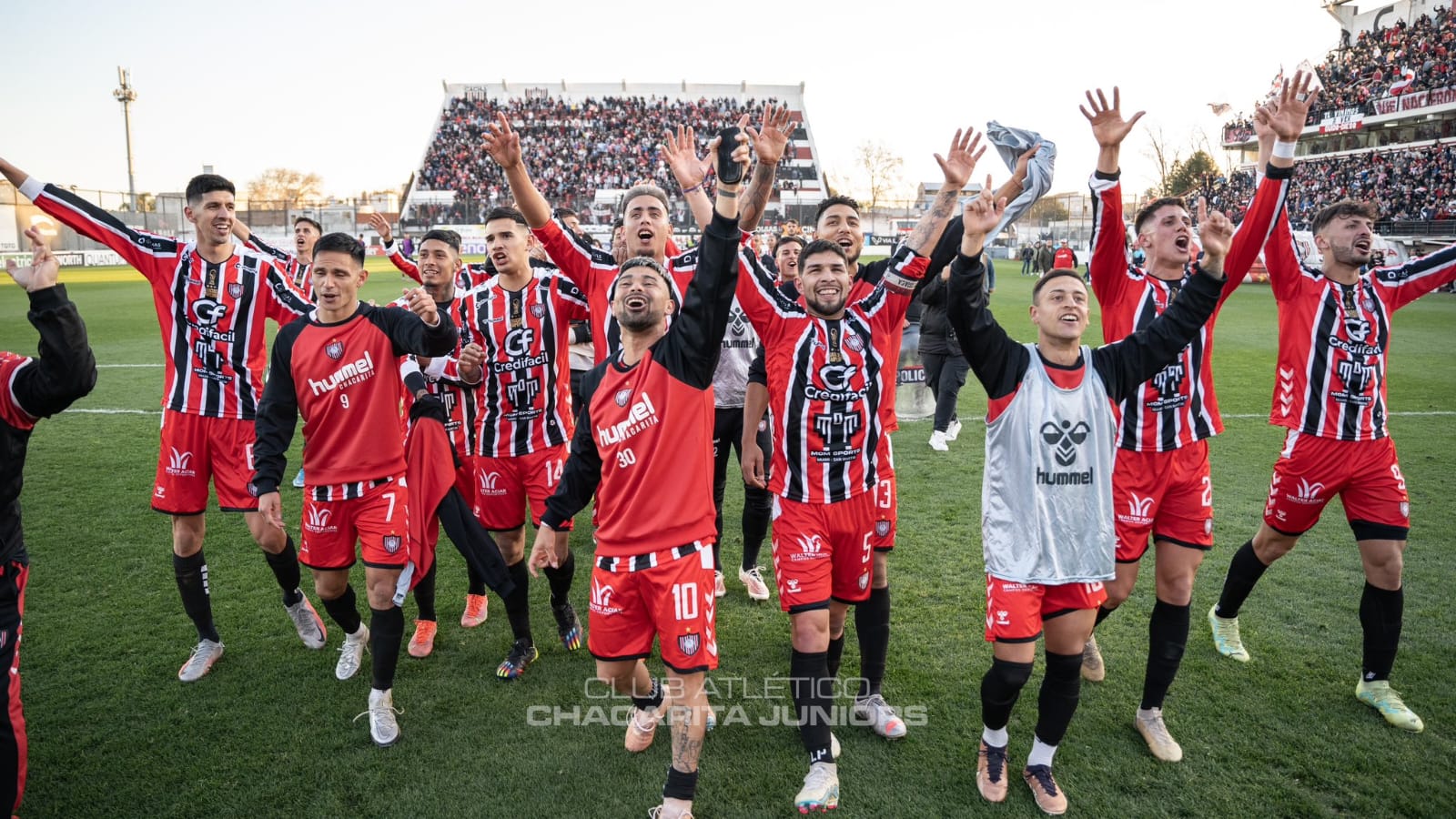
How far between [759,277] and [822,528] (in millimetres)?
1278

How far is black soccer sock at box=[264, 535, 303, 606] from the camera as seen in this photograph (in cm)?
468

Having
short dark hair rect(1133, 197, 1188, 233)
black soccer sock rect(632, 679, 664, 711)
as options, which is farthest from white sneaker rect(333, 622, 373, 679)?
short dark hair rect(1133, 197, 1188, 233)

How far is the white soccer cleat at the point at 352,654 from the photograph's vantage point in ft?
14.6

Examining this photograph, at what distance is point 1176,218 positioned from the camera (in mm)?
4137

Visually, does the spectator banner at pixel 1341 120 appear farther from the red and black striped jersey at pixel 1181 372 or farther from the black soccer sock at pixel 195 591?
the black soccer sock at pixel 195 591

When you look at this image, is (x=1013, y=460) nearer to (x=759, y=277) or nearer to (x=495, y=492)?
(x=759, y=277)

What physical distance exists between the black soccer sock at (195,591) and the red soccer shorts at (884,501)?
12.3 feet

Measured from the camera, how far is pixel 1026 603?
3264 mm

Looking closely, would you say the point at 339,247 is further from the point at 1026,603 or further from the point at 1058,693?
the point at 1058,693

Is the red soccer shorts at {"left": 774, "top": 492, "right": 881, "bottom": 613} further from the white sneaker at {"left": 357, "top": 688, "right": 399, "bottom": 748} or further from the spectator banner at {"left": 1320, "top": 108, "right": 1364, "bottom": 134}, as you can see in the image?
the spectator banner at {"left": 1320, "top": 108, "right": 1364, "bottom": 134}

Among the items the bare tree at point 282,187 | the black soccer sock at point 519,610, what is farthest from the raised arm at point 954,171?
the bare tree at point 282,187

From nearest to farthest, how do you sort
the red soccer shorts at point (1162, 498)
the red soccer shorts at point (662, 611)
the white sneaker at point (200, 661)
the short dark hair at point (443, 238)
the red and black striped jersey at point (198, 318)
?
the red soccer shorts at point (662, 611) → the red soccer shorts at point (1162, 498) → the white sneaker at point (200, 661) → the red and black striped jersey at point (198, 318) → the short dark hair at point (443, 238)

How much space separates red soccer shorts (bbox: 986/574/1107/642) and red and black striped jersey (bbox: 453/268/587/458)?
8.66 feet

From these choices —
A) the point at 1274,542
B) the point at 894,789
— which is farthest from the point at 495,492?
the point at 1274,542
